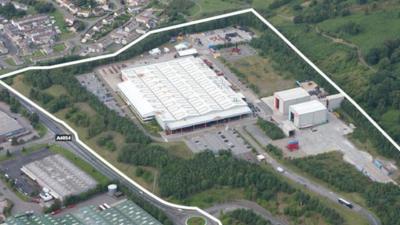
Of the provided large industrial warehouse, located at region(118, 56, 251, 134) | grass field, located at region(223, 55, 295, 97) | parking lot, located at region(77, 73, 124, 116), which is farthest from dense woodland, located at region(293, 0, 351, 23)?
parking lot, located at region(77, 73, 124, 116)

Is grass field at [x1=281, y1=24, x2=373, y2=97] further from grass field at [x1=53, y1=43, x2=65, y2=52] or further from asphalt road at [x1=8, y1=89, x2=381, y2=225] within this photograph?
grass field at [x1=53, y1=43, x2=65, y2=52]

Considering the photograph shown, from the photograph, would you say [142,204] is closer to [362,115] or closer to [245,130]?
[245,130]

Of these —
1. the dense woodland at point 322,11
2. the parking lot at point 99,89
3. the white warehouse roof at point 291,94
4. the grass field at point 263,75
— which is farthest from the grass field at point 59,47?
the white warehouse roof at point 291,94

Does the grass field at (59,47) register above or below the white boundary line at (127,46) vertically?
below

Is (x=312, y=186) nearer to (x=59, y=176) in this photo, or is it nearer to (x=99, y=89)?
(x=59, y=176)

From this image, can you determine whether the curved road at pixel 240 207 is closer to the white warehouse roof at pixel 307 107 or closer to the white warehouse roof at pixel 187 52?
the white warehouse roof at pixel 307 107

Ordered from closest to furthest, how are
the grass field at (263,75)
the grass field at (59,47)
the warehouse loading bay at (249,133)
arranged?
1. the warehouse loading bay at (249,133)
2. the grass field at (263,75)
3. the grass field at (59,47)

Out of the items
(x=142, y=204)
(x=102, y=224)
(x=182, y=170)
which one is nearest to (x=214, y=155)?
(x=182, y=170)

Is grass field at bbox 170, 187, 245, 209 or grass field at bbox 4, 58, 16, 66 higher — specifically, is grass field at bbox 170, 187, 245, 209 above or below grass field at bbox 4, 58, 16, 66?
above
